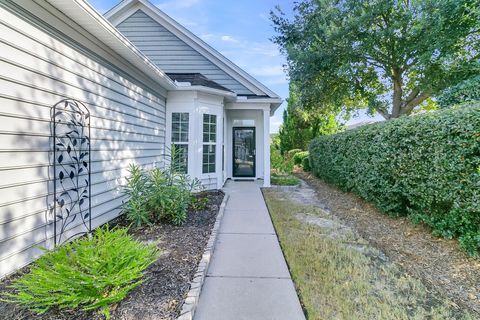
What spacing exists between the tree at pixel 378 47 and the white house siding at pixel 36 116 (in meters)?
8.01

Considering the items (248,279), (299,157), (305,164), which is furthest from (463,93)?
(299,157)

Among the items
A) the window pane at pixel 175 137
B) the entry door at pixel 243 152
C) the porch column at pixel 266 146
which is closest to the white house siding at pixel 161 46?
the porch column at pixel 266 146

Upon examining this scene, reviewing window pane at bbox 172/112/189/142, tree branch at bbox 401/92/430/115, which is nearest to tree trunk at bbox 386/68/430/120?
tree branch at bbox 401/92/430/115

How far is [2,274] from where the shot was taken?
2568 mm

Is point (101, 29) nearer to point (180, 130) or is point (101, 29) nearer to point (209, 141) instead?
point (180, 130)

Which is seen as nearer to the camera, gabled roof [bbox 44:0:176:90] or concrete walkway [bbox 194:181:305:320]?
concrete walkway [bbox 194:181:305:320]

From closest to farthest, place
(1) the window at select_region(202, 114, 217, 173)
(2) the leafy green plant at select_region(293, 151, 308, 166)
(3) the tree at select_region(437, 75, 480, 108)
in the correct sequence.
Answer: (3) the tree at select_region(437, 75, 480, 108), (1) the window at select_region(202, 114, 217, 173), (2) the leafy green plant at select_region(293, 151, 308, 166)

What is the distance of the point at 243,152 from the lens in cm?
1074

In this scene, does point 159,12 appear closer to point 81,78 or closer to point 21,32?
point 81,78

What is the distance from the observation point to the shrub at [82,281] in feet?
6.67

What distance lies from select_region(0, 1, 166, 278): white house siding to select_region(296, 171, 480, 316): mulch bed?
460 cm

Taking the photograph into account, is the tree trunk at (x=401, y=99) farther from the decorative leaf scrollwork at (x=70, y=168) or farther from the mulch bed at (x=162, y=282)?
the decorative leaf scrollwork at (x=70, y=168)

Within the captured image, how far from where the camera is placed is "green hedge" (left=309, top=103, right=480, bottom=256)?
131 inches

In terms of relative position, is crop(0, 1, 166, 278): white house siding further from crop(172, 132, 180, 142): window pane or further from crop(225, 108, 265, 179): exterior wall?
crop(225, 108, 265, 179): exterior wall
